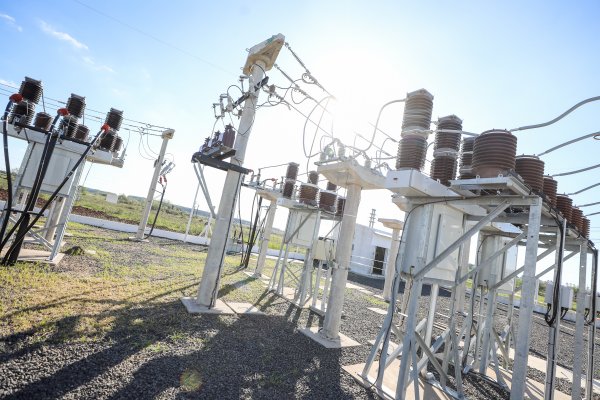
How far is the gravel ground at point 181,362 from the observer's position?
387 cm

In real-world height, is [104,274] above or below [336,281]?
below

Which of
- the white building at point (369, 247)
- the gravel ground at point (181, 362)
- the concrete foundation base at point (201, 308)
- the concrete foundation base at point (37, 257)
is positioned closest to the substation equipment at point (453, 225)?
the gravel ground at point (181, 362)

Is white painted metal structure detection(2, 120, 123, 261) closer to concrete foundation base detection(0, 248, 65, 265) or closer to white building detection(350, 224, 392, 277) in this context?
concrete foundation base detection(0, 248, 65, 265)

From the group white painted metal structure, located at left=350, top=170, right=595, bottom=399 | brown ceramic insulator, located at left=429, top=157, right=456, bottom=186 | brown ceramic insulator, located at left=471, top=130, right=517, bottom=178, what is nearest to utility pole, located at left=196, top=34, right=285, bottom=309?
white painted metal structure, located at left=350, top=170, right=595, bottom=399

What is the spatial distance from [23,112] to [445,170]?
12.5 m

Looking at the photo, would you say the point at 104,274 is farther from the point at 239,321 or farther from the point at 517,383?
the point at 517,383

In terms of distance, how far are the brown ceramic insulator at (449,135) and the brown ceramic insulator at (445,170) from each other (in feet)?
0.81

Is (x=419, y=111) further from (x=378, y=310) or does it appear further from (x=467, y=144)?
(x=378, y=310)

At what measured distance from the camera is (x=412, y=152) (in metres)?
5.43

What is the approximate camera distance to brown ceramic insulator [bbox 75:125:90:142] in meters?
11.3

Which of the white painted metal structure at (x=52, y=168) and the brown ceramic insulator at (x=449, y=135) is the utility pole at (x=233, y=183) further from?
the brown ceramic insulator at (x=449, y=135)

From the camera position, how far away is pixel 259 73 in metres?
9.29

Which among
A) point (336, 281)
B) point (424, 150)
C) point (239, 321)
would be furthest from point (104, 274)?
point (424, 150)

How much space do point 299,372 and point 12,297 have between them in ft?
20.3
